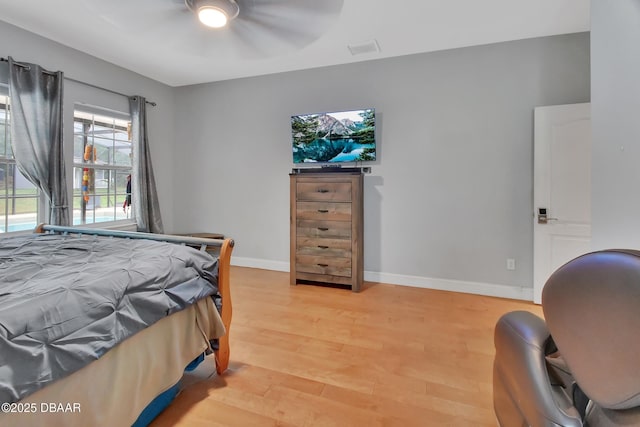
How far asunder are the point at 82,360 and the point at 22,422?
197 mm

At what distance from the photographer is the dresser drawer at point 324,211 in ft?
10.9

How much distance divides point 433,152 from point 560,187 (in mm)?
1207

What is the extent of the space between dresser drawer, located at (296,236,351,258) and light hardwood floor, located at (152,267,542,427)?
52 centimetres

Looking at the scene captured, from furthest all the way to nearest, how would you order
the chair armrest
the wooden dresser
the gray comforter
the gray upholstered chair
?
the wooden dresser → the gray comforter → the chair armrest → the gray upholstered chair

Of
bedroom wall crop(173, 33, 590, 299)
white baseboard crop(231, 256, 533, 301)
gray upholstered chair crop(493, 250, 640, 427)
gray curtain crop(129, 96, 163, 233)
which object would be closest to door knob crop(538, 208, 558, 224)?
bedroom wall crop(173, 33, 590, 299)

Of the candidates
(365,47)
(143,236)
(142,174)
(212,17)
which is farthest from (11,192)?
(365,47)

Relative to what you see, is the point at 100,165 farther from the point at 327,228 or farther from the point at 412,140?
the point at 412,140

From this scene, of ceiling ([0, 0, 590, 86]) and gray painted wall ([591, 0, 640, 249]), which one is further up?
ceiling ([0, 0, 590, 86])

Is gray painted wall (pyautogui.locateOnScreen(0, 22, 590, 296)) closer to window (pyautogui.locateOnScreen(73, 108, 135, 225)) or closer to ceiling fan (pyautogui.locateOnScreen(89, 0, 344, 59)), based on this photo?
window (pyautogui.locateOnScreen(73, 108, 135, 225))

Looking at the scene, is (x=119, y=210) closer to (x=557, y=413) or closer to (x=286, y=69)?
(x=286, y=69)

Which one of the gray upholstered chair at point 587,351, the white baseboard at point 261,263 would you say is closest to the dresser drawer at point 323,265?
the white baseboard at point 261,263

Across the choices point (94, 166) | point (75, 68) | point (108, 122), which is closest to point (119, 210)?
point (94, 166)

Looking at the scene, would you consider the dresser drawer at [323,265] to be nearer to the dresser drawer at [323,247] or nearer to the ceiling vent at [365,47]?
the dresser drawer at [323,247]

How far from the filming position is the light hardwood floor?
153 cm
